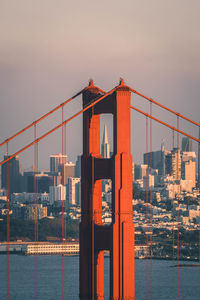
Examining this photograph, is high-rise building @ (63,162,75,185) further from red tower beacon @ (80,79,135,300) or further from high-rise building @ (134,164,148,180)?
red tower beacon @ (80,79,135,300)

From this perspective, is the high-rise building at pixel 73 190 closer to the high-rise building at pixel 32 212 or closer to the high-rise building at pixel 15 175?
the high-rise building at pixel 15 175

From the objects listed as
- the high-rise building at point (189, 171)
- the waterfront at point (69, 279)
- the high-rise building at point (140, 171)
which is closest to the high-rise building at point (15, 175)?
the high-rise building at point (140, 171)

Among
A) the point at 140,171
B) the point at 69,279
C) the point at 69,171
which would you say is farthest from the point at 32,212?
the point at 69,279

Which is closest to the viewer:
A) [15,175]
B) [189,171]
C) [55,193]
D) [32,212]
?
[32,212]

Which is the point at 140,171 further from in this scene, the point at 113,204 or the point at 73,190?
the point at 113,204

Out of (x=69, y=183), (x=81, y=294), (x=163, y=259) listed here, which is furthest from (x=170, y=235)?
(x=81, y=294)

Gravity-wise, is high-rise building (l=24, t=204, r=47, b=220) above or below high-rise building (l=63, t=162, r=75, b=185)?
below

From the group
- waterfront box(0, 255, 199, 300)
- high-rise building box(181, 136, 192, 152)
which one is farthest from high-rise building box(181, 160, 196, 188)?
waterfront box(0, 255, 199, 300)
